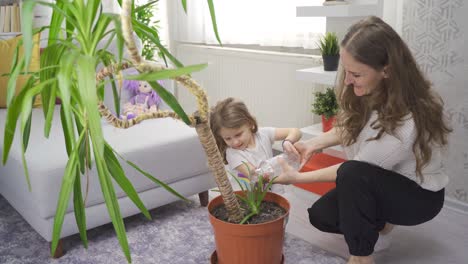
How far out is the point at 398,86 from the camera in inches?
64.1

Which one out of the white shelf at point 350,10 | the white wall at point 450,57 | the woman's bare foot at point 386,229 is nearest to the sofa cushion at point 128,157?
the woman's bare foot at point 386,229

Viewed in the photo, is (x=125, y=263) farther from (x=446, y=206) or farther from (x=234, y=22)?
(x=234, y=22)

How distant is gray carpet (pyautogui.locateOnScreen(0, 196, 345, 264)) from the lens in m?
1.90

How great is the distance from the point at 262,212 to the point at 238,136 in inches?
19.5

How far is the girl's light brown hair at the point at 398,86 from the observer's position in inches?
63.4

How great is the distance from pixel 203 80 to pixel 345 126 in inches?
84.5

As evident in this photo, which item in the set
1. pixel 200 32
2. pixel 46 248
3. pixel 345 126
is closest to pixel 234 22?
pixel 200 32

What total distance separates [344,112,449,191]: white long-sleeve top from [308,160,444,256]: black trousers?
0.03 meters

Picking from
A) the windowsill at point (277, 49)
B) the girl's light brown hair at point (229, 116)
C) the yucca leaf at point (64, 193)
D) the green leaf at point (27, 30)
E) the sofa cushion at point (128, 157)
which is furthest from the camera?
the windowsill at point (277, 49)

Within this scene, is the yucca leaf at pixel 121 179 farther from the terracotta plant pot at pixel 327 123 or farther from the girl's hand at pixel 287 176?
the terracotta plant pot at pixel 327 123

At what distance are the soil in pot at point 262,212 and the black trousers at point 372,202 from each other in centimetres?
23

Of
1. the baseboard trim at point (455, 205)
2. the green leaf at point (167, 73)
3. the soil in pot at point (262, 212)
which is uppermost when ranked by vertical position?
the green leaf at point (167, 73)

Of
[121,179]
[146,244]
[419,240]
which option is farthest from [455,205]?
[121,179]

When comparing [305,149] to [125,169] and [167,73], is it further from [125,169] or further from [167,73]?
[167,73]
